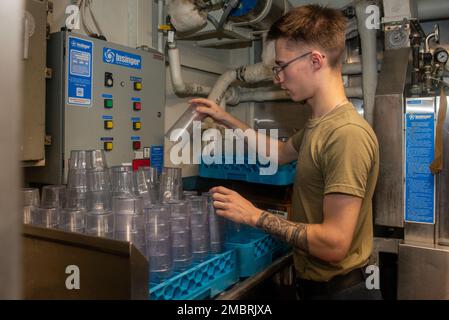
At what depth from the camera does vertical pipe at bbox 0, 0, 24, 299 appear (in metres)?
0.43

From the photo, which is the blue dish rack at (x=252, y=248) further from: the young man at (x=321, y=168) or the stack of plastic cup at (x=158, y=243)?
the stack of plastic cup at (x=158, y=243)

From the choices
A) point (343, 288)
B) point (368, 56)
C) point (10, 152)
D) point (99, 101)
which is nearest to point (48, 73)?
point (99, 101)

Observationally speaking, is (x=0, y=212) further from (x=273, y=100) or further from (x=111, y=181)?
(x=273, y=100)

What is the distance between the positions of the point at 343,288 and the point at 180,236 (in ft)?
2.02

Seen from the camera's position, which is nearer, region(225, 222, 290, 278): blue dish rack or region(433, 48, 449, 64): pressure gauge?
region(225, 222, 290, 278): blue dish rack

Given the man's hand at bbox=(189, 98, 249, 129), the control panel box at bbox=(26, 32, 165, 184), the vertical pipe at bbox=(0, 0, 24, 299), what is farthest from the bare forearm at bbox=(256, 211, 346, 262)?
the control panel box at bbox=(26, 32, 165, 184)

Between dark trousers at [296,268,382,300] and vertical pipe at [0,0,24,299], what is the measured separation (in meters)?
1.11

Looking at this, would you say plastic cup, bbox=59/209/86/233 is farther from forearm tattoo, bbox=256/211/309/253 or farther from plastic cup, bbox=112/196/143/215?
forearm tattoo, bbox=256/211/309/253

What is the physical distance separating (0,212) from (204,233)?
3.05 ft

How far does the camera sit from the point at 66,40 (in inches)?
65.9

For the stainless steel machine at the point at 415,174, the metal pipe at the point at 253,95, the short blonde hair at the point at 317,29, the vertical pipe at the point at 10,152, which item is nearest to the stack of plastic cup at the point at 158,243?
the vertical pipe at the point at 10,152

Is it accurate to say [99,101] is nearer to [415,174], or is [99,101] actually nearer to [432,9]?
[415,174]

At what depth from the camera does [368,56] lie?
2098 millimetres
